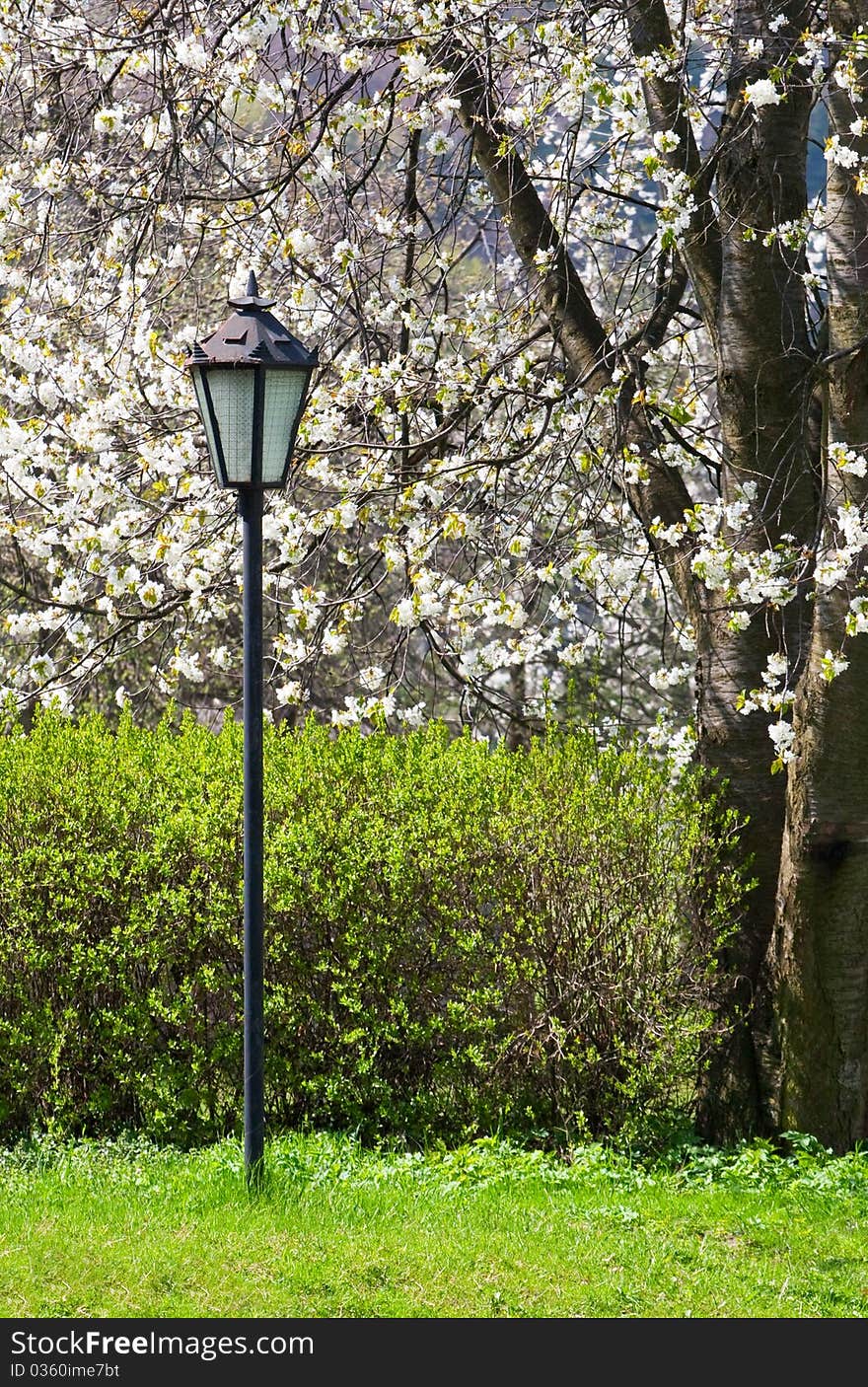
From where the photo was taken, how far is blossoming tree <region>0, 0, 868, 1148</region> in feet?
16.3

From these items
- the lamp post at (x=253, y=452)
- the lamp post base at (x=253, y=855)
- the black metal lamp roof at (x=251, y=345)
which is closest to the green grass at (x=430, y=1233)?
the lamp post base at (x=253, y=855)

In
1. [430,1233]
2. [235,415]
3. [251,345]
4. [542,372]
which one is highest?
[542,372]

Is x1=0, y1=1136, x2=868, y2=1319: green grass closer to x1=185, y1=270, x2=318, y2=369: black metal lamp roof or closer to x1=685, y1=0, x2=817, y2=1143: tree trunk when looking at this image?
x1=685, y1=0, x2=817, y2=1143: tree trunk

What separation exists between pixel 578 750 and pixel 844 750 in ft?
3.31

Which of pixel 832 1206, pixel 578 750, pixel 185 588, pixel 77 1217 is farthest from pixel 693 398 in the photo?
pixel 77 1217

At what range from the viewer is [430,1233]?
404cm

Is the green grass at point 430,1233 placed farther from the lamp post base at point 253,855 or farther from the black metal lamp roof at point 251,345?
the black metal lamp roof at point 251,345

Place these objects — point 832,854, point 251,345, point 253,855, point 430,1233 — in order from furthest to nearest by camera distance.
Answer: point 832,854
point 253,855
point 251,345
point 430,1233

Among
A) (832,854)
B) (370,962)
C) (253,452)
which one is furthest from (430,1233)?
(253,452)

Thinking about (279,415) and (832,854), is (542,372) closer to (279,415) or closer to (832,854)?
(279,415)

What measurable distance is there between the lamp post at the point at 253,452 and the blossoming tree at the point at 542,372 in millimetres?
1065

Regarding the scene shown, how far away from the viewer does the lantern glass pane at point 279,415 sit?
4.18 m

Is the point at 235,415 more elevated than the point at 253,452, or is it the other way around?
the point at 235,415

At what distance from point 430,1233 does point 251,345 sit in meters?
2.76
